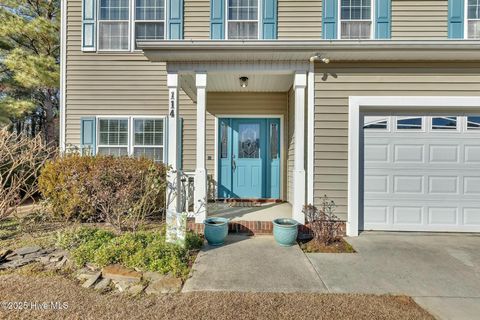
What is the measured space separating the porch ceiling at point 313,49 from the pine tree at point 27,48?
7.32m

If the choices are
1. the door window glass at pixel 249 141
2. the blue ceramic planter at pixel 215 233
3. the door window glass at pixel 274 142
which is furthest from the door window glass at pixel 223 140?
the blue ceramic planter at pixel 215 233

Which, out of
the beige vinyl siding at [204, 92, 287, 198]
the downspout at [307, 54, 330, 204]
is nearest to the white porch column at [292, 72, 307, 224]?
the downspout at [307, 54, 330, 204]

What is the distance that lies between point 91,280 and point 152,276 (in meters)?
0.65

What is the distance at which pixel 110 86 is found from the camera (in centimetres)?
638

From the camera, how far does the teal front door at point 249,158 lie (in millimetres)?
6441

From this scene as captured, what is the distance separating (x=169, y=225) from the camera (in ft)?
11.7

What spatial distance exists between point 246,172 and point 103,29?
503 centimetres

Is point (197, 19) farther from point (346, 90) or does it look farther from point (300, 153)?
point (300, 153)

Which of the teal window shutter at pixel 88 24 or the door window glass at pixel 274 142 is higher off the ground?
the teal window shutter at pixel 88 24

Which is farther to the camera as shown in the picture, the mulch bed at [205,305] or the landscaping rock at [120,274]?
the landscaping rock at [120,274]

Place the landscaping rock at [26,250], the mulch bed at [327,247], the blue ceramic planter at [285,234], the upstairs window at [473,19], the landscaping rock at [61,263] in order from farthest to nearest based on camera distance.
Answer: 1. the upstairs window at [473,19]
2. the blue ceramic planter at [285,234]
3. the mulch bed at [327,247]
4. the landscaping rock at [26,250]
5. the landscaping rock at [61,263]

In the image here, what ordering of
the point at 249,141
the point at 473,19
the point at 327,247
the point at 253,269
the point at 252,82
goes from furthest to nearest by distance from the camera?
the point at 249,141 < the point at 473,19 < the point at 252,82 < the point at 327,247 < the point at 253,269

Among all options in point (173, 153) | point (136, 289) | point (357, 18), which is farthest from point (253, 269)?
point (357, 18)

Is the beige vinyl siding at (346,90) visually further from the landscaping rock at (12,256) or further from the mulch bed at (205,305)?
the landscaping rock at (12,256)
